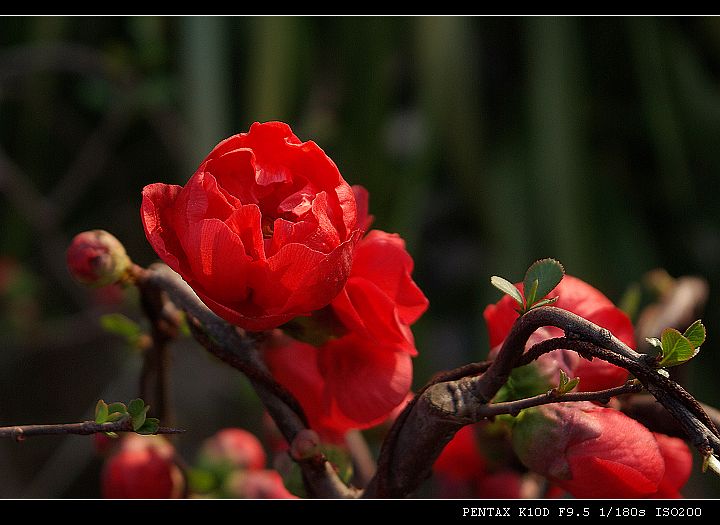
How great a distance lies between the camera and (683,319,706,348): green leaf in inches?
6.6

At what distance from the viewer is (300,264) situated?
0.18 metres

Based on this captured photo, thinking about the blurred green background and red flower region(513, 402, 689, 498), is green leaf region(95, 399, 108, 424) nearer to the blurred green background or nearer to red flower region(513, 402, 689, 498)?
red flower region(513, 402, 689, 498)

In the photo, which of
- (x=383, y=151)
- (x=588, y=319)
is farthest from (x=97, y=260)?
(x=383, y=151)

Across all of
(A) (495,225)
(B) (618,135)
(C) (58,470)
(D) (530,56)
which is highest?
(D) (530,56)

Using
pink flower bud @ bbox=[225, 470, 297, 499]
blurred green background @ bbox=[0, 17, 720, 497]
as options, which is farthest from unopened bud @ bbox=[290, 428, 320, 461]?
blurred green background @ bbox=[0, 17, 720, 497]

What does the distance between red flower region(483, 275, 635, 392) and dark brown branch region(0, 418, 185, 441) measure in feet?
0.32

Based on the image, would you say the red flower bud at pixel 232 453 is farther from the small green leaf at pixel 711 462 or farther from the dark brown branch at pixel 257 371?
the small green leaf at pixel 711 462

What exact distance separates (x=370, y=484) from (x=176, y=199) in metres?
0.10

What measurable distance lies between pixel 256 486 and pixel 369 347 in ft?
0.42

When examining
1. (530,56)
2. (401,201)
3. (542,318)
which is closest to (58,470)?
(401,201)

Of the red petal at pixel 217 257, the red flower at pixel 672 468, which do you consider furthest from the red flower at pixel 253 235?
the red flower at pixel 672 468

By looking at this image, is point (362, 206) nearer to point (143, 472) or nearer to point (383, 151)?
point (143, 472)
